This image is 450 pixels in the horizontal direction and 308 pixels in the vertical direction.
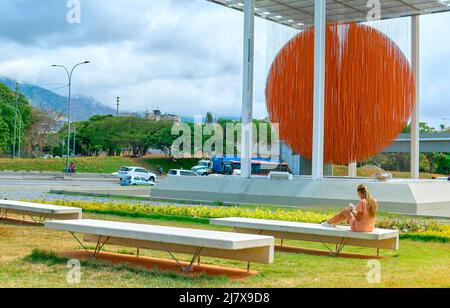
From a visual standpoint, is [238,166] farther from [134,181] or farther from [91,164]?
[134,181]

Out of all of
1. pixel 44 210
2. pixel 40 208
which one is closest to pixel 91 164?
pixel 40 208

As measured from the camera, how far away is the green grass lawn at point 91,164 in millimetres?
57678

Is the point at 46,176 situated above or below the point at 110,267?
below

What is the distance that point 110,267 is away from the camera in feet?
25.4

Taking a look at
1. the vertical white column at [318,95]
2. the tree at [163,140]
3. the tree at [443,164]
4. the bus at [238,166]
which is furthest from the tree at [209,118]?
the vertical white column at [318,95]

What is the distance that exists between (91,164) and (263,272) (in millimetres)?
57260

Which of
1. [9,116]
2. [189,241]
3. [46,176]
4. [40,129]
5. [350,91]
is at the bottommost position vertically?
[46,176]

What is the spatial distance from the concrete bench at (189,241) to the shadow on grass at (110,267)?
0.38 m

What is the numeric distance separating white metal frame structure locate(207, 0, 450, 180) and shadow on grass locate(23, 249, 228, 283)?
13896mm

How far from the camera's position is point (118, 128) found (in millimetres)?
78125

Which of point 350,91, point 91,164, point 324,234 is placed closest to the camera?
point 324,234

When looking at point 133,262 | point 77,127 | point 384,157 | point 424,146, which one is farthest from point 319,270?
point 77,127

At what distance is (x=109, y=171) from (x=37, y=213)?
169 ft

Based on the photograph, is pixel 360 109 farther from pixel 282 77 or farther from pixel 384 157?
pixel 384 157
